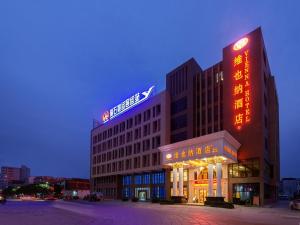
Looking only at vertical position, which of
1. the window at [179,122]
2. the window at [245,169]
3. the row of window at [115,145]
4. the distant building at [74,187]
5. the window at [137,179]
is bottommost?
the distant building at [74,187]

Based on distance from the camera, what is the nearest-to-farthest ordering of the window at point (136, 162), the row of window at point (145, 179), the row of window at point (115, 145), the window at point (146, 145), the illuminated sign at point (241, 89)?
the illuminated sign at point (241, 89) < the row of window at point (145, 179) < the row of window at point (115, 145) < the window at point (146, 145) < the window at point (136, 162)

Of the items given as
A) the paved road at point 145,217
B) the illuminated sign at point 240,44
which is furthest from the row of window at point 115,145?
the paved road at point 145,217

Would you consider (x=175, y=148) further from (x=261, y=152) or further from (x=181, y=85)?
(x=181, y=85)

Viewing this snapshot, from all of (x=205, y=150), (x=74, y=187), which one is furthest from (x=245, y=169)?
(x=74, y=187)

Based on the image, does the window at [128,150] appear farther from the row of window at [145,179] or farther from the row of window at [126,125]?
the row of window at [145,179]

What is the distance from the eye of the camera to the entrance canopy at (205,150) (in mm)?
56719

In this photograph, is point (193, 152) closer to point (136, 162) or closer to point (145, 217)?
point (145, 217)

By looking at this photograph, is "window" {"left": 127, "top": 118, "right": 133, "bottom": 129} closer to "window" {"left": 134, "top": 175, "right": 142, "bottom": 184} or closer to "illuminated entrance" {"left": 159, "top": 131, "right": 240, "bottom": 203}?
"window" {"left": 134, "top": 175, "right": 142, "bottom": 184}

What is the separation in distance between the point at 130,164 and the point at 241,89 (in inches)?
1852

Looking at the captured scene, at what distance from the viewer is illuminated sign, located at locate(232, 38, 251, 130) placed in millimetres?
64562

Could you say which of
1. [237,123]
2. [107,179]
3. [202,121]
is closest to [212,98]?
[202,121]

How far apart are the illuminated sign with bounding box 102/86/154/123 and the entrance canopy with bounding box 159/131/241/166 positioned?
103ft

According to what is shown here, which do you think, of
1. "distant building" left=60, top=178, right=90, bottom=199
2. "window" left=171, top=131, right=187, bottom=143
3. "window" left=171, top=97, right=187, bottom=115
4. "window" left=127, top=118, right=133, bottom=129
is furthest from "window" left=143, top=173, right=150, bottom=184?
"distant building" left=60, top=178, right=90, bottom=199

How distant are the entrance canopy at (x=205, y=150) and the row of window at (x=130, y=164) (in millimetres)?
21863
